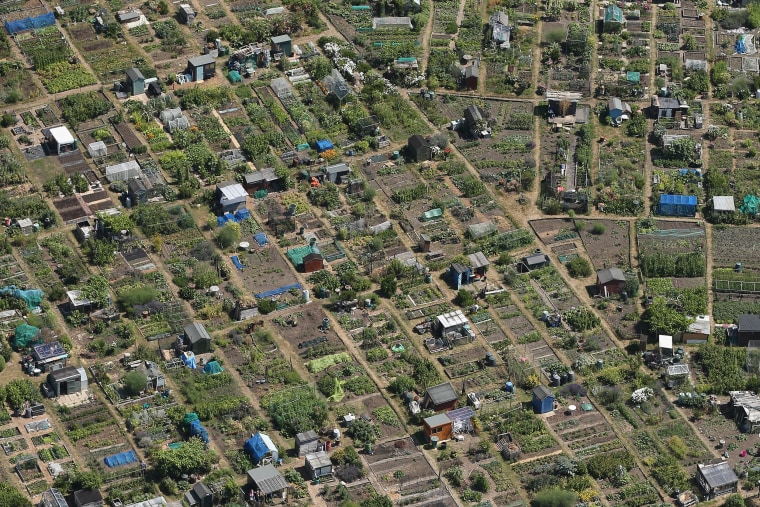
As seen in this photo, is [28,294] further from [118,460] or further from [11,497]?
[11,497]

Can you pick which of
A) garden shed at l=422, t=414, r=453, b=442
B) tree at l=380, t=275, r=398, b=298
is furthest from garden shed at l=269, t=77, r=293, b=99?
garden shed at l=422, t=414, r=453, b=442

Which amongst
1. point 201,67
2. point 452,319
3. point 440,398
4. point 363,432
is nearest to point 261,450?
point 363,432

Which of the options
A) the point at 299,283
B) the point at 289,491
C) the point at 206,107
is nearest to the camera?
the point at 289,491

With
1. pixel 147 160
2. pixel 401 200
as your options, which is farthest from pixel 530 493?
pixel 147 160

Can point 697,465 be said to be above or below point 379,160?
below

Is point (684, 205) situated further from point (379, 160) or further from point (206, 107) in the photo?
point (206, 107)

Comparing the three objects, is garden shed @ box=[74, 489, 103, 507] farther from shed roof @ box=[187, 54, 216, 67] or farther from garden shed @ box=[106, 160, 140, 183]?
shed roof @ box=[187, 54, 216, 67]
